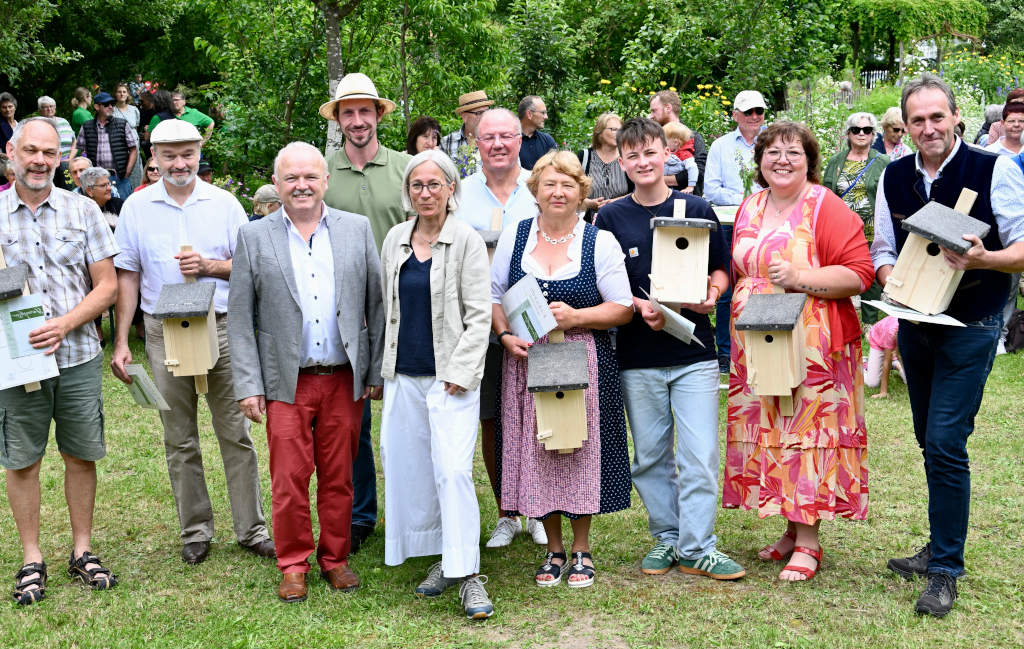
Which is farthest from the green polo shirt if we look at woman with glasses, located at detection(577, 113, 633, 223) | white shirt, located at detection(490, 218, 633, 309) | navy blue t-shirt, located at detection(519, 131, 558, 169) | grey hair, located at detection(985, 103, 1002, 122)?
grey hair, located at detection(985, 103, 1002, 122)

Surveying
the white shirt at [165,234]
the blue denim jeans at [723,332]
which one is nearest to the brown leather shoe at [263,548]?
the white shirt at [165,234]

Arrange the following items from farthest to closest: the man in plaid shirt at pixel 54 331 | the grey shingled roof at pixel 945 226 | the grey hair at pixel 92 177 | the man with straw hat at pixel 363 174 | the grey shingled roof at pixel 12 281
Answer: the grey hair at pixel 92 177 → the man with straw hat at pixel 363 174 → the man in plaid shirt at pixel 54 331 → the grey shingled roof at pixel 12 281 → the grey shingled roof at pixel 945 226

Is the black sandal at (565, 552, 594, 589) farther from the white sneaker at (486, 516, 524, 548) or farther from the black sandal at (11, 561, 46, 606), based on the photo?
the black sandal at (11, 561, 46, 606)

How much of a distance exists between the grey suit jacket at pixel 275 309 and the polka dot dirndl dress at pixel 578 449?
768 mm

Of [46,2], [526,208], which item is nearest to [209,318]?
[526,208]

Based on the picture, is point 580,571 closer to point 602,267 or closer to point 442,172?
point 602,267

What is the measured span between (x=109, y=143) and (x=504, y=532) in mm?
10928

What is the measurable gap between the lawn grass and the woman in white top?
18.2 inches

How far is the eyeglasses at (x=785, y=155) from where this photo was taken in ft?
15.2

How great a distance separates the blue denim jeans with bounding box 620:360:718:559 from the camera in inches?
189

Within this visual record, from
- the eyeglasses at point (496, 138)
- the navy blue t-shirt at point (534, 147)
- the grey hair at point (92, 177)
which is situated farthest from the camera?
the grey hair at point (92, 177)

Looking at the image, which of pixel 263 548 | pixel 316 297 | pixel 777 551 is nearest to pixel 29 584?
pixel 263 548

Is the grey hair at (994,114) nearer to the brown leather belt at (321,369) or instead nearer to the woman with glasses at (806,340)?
→ the woman with glasses at (806,340)

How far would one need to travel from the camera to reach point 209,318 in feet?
16.4
